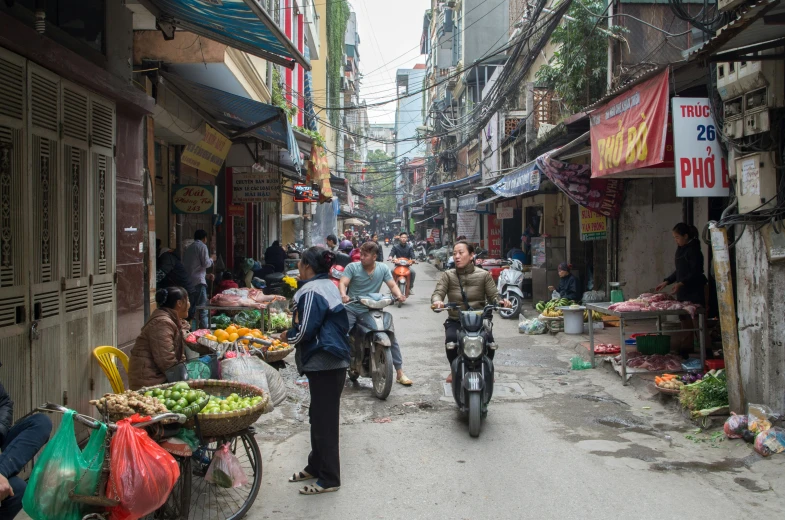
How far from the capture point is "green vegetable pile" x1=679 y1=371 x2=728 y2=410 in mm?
6402

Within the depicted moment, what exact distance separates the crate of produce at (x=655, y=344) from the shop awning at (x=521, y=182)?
4662 millimetres

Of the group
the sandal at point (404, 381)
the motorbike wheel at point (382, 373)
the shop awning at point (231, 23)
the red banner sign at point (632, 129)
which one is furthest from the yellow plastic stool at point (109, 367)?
the red banner sign at point (632, 129)

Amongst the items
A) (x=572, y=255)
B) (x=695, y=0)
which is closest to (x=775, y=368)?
(x=695, y=0)

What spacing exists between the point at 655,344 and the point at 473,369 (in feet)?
11.1

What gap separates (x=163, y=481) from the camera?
3.37m

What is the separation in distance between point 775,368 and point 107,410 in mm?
5297

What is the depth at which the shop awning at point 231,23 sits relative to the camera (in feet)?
18.0

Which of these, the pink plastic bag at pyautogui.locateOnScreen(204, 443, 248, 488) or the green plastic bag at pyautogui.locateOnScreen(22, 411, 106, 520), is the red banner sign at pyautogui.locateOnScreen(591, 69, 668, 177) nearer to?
the pink plastic bag at pyautogui.locateOnScreen(204, 443, 248, 488)

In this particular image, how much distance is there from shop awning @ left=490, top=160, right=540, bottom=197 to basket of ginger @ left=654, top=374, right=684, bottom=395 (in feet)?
19.2

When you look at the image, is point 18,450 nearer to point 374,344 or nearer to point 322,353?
point 322,353

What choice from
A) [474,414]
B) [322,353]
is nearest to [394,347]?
[474,414]

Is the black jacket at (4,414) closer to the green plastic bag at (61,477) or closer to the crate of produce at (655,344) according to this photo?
the green plastic bag at (61,477)

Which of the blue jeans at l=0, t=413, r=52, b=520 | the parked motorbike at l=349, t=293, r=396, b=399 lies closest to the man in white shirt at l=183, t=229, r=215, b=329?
the parked motorbike at l=349, t=293, r=396, b=399

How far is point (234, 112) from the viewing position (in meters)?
10.5
